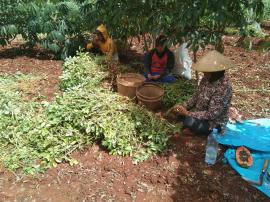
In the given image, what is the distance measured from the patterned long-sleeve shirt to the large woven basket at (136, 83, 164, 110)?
0.56m

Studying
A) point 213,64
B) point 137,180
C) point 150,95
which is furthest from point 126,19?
point 137,180

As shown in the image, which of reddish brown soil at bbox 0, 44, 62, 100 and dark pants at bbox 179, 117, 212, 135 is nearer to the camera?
dark pants at bbox 179, 117, 212, 135

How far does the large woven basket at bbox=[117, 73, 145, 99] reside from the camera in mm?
4430

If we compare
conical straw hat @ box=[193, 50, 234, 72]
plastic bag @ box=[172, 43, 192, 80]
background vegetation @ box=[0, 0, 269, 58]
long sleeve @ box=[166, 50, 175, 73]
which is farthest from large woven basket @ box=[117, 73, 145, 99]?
conical straw hat @ box=[193, 50, 234, 72]

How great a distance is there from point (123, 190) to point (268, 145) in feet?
5.80

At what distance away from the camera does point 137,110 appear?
13.1 feet

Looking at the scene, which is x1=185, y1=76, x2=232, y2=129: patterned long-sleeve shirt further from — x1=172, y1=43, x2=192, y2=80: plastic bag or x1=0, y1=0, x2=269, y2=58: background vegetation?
x1=172, y1=43, x2=192, y2=80: plastic bag

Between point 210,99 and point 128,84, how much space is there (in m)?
1.23

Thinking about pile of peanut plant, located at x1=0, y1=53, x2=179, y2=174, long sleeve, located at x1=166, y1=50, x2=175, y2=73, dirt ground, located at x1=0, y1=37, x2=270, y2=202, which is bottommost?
dirt ground, located at x1=0, y1=37, x2=270, y2=202

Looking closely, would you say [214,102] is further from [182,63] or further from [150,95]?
[182,63]

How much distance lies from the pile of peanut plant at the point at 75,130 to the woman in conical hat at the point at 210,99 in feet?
Answer: 0.82

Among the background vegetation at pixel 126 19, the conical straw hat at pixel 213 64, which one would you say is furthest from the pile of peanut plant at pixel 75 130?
the background vegetation at pixel 126 19

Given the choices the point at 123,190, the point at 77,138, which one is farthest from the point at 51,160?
the point at 123,190

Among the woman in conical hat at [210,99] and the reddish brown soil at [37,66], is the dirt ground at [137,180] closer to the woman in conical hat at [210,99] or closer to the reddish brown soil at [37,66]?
the woman in conical hat at [210,99]
